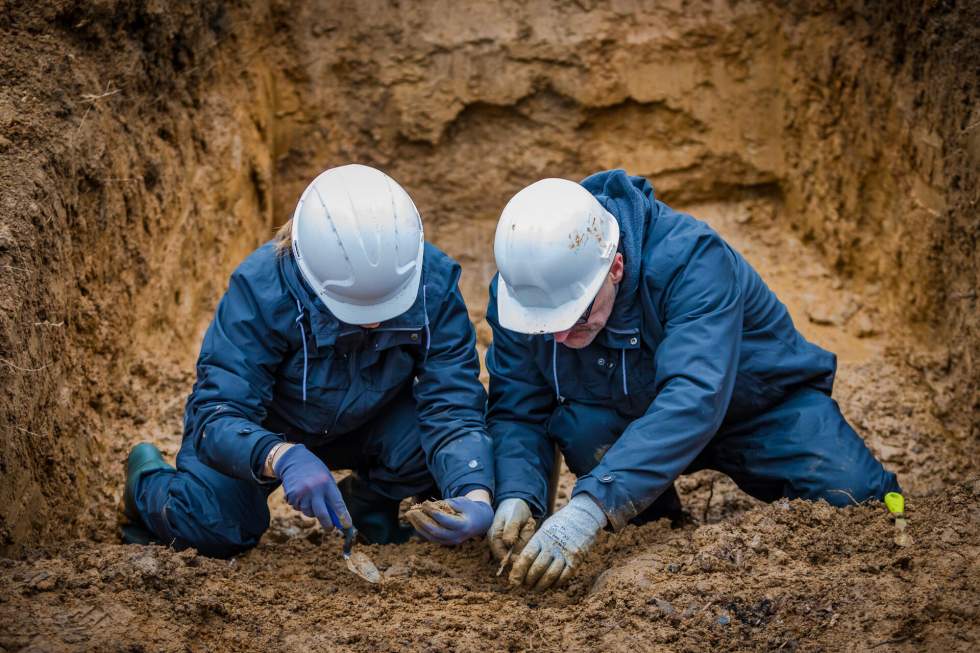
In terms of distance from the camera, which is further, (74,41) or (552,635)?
(74,41)

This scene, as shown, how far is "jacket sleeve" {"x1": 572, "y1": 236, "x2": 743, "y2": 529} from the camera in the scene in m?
3.33

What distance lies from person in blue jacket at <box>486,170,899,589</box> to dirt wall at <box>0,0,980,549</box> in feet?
4.12

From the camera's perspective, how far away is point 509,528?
3.57 m

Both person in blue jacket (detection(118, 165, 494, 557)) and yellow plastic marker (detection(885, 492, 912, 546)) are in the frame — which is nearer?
yellow plastic marker (detection(885, 492, 912, 546))

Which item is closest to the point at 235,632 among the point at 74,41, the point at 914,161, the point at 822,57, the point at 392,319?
the point at 392,319

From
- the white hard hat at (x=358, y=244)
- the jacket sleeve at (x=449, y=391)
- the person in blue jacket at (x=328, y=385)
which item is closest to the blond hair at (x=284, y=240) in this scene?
the person in blue jacket at (x=328, y=385)

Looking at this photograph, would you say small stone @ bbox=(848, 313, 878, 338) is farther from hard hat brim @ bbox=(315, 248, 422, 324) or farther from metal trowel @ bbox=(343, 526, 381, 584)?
metal trowel @ bbox=(343, 526, 381, 584)

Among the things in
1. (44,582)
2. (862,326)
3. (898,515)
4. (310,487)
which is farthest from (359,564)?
(862,326)

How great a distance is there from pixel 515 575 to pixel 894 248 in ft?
10.3

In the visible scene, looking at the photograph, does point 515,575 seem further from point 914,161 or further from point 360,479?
point 914,161

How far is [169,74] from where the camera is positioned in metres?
5.20

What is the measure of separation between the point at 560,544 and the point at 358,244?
1109mm

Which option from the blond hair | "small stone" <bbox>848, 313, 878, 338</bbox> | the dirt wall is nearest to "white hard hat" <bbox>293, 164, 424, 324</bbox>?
the blond hair

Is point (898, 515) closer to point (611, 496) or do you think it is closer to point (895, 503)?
point (895, 503)
